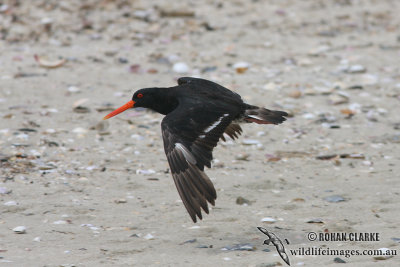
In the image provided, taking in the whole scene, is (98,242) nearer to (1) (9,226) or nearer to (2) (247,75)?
(1) (9,226)

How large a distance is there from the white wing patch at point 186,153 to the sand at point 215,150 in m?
0.56

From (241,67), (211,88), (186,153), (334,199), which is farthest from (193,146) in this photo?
(241,67)

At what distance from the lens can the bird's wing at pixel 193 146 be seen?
471cm

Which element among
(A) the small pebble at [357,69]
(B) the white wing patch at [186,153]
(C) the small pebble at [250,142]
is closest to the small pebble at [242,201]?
(B) the white wing patch at [186,153]

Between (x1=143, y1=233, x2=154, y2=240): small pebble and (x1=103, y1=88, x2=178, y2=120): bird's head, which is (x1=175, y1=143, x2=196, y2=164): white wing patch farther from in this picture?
(x1=103, y1=88, x2=178, y2=120): bird's head

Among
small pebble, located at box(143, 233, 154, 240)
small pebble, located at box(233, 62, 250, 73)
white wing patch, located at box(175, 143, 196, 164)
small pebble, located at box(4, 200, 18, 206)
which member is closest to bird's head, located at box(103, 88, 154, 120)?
white wing patch, located at box(175, 143, 196, 164)

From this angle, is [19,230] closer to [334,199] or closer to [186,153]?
[186,153]

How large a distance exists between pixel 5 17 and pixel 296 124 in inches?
225

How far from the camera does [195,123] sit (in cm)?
535

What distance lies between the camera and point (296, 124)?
7828 mm

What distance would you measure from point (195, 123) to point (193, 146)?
0.29 m

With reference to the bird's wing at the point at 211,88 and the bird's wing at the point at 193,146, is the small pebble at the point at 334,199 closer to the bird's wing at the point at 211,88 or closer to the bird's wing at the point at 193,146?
the bird's wing at the point at 193,146

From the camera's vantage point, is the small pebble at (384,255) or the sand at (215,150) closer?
the small pebble at (384,255)

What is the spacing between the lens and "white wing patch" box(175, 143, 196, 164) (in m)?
4.96
